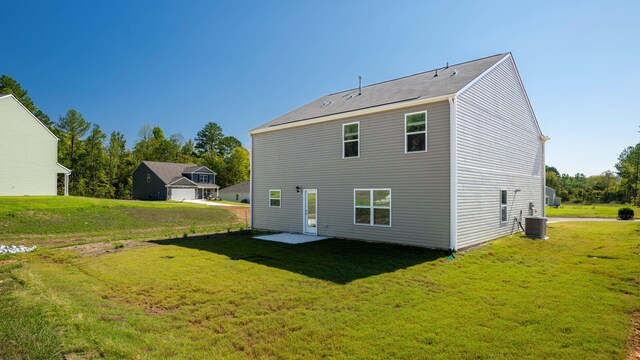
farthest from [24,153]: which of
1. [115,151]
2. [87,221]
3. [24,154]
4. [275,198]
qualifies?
[115,151]

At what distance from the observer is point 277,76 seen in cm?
2175

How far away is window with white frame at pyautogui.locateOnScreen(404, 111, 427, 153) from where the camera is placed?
10.6 m

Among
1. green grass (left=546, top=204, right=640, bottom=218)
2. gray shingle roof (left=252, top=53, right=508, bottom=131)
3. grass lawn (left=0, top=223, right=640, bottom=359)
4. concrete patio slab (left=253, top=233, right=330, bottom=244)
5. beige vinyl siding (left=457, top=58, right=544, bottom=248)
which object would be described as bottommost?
green grass (left=546, top=204, right=640, bottom=218)

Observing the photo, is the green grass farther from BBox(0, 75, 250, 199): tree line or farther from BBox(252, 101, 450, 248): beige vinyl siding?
BBox(0, 75, 250, 199): tree line

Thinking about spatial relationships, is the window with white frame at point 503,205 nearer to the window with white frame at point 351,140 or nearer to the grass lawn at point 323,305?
the grass lawn at point 323,305

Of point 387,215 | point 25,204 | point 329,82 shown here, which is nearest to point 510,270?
point 387,215

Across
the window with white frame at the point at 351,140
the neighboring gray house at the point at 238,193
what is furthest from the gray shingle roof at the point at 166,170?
the window with white frame at the point at 351,140

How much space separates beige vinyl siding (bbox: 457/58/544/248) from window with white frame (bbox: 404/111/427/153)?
1061 mm

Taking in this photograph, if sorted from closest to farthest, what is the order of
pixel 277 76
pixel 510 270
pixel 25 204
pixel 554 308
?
pixel 554 308 → pixel 510 270 → pixel 25 204 → pixel 277 76

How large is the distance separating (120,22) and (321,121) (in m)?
12.4

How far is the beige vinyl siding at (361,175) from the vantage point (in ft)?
33.8

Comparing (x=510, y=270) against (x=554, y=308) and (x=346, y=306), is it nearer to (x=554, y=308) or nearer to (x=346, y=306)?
(x=554, y=308)

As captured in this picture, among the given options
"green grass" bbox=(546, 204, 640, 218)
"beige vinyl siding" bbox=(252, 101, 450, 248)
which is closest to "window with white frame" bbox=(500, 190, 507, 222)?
"beige vinyl siding" bbox=(252, 101, 450, 248)

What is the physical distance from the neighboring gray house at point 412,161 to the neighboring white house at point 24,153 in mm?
19595
